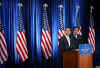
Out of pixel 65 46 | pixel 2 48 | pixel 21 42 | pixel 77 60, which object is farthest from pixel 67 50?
pixel 2 48

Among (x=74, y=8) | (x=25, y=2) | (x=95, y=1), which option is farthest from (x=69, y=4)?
(x=25, y=2)

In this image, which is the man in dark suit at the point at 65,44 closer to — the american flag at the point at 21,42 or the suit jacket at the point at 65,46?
the suit jacket at the point at 65,46

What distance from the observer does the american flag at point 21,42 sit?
201 inches

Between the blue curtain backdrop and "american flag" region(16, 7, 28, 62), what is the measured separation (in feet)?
0.66

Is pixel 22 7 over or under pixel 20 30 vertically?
over

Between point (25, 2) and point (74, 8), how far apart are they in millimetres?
1842

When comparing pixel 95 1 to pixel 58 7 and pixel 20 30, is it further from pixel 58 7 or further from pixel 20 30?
pixel 20 30

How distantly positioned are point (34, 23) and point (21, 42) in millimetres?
870

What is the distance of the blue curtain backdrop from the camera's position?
529 cm

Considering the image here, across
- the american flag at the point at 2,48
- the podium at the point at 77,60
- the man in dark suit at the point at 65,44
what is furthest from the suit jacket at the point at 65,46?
the american flag at the point at 2,48

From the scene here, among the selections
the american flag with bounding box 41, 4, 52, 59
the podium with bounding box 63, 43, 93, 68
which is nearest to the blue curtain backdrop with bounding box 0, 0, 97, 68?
the american flag with bounding box 41, 4, 52, 59

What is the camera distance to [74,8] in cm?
599

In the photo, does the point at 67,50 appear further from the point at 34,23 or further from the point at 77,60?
the point at 34,23

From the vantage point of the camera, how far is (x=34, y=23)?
18.3ft
